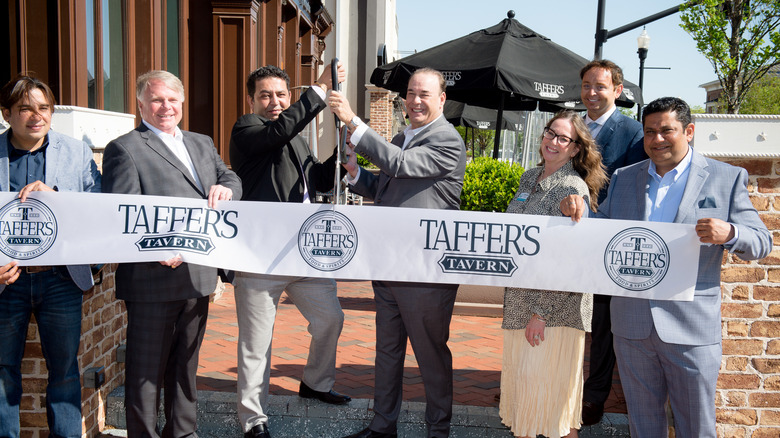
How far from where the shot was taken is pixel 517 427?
3.38 m

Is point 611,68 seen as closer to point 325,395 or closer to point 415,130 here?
point 415,130

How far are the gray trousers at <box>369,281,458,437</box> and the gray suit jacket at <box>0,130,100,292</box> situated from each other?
1.61 m

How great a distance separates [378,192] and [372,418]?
57.9 inches

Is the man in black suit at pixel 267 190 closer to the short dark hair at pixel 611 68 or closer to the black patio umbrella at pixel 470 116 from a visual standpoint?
the short dark hair at pixel 611 68

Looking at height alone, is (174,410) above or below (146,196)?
below

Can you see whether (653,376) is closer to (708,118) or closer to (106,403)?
(708,118)

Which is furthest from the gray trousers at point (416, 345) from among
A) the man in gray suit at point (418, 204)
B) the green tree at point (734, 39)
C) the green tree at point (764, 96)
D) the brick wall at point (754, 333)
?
the green tree at point (764, 96)

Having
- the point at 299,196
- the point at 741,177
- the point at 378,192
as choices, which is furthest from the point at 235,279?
the point at 741,177

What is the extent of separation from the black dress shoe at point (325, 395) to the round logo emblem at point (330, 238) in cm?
113

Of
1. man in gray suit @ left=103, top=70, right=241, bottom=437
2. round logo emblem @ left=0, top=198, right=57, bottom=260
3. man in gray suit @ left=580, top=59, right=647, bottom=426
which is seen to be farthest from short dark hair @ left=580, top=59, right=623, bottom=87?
round logo emblem @ left=0, top=198, right=57, bottom=260

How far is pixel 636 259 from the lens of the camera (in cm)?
325

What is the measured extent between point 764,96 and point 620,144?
45002 millimetres

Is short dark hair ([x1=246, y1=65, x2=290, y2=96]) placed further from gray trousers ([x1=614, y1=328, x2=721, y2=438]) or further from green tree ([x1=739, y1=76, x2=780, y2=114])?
green tree ([x1=739, y1=76, x2=780, y2=114])

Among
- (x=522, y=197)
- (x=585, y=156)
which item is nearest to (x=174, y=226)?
(x=522, y=197)
